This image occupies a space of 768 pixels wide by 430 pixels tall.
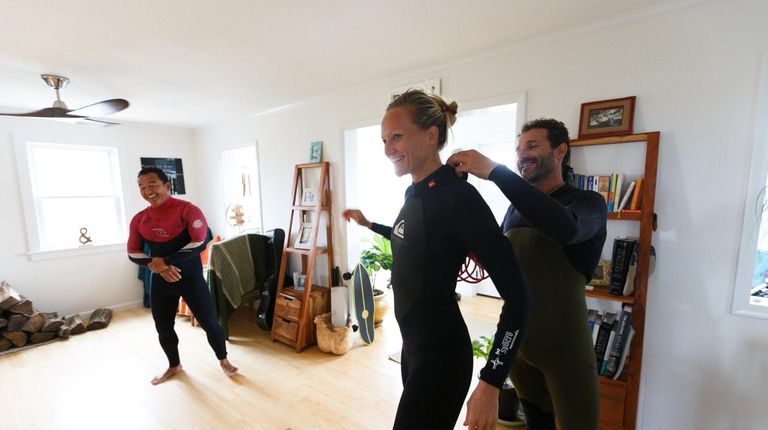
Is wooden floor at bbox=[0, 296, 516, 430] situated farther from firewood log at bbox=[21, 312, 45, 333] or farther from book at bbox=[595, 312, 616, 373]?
book at bbox=[595, 312, 616, 373]

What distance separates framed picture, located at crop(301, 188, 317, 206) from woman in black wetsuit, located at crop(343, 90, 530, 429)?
7.48ft

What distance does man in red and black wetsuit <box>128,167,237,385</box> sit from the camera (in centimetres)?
216

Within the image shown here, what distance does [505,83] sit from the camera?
6.77 feet

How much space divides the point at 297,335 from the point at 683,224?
2762 mm

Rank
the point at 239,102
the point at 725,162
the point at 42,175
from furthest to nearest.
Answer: the point at 42,175 < the point at 239,102 < the point at 725,162

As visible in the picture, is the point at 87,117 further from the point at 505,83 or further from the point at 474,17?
the point at 505,83

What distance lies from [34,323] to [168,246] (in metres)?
2.18

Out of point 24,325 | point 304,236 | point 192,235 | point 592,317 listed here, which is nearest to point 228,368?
point 192,235

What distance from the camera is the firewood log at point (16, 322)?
2.97m

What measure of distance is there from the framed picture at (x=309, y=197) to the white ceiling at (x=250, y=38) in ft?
3.07

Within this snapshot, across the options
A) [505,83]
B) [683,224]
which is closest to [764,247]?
[683,224]

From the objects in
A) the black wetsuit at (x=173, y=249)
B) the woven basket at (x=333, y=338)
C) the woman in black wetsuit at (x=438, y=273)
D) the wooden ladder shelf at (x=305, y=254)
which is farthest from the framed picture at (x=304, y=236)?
the woman in black wetsuit at (x=438, y=273)

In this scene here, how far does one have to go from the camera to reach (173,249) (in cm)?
220

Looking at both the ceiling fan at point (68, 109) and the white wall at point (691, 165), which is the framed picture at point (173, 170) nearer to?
the ceiling fan at point (68, 109)
